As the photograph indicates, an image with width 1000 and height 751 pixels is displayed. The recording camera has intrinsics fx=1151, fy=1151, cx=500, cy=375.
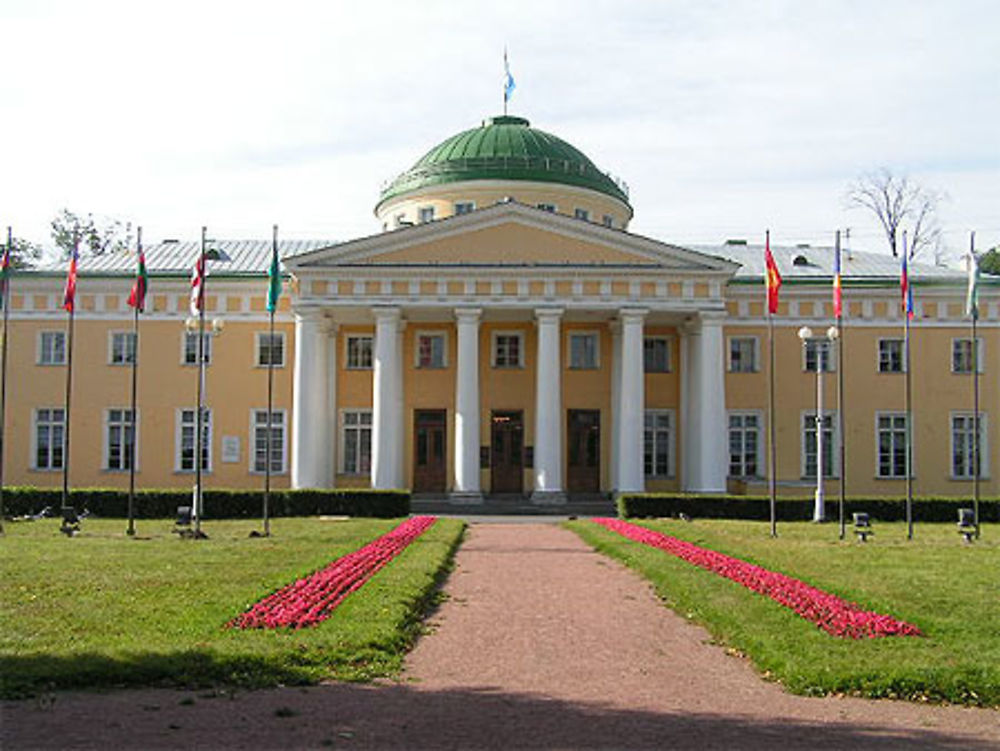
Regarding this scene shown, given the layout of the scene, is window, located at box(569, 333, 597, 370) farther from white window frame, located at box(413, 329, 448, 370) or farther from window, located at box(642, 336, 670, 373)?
white window frame, located at box(413, 329, 448, 370)

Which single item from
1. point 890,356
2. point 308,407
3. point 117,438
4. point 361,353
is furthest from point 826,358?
point 117,438

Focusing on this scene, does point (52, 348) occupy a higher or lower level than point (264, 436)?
higher

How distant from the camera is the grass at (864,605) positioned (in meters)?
10.6

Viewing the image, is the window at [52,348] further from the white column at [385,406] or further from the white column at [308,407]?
the white column at [385,406]

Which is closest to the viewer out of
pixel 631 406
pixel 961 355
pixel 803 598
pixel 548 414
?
pixel 803 598

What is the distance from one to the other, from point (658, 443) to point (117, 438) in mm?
20846

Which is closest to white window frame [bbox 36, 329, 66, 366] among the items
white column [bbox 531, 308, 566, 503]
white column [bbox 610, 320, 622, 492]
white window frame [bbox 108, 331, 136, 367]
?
white window frame [bbox 108, 331, 136, 367]

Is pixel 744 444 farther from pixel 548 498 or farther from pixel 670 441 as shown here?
pixel 548 498

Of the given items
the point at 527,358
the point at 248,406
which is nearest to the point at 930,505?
the point at 527,358

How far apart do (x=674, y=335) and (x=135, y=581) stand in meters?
31.4

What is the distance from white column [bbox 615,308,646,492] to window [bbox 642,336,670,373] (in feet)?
12.3

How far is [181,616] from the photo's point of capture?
44.0 feet

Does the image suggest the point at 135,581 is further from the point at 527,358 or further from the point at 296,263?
the point at 527,358

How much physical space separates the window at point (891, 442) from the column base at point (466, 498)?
15792 mm
